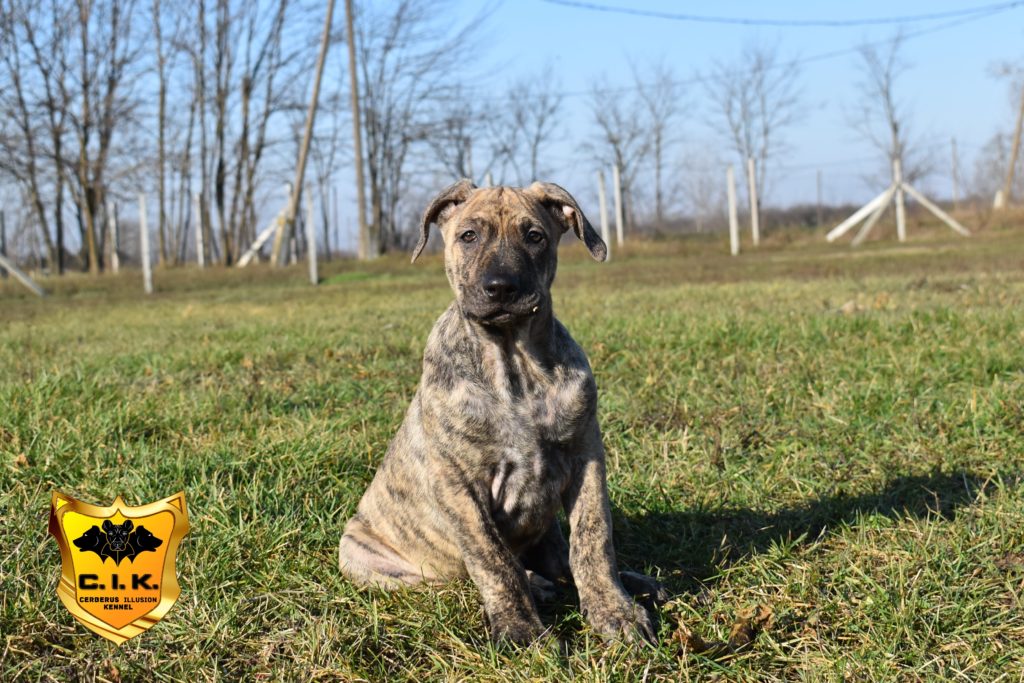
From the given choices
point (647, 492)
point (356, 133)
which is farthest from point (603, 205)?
point (647, 492)

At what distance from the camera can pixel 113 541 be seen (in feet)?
8.39

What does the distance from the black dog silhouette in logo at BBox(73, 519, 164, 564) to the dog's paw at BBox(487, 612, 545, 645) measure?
1.13m

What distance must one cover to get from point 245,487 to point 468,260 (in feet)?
5.35

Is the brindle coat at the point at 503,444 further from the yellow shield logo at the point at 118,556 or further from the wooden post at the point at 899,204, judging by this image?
the wooden post at the point at 899,204

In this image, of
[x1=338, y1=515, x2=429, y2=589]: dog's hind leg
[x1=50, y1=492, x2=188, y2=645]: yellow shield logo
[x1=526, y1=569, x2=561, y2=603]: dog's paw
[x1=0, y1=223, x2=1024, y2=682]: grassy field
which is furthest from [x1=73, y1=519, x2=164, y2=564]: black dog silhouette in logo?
[x1=526, y1=569, x2=561, y2=603]: dog's paw

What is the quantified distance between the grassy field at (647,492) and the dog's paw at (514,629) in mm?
102

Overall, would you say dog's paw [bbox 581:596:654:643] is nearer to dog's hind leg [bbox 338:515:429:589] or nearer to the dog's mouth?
dog's hind leg [bbox 338:515:429:589]

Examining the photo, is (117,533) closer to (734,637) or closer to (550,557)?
(550,557)

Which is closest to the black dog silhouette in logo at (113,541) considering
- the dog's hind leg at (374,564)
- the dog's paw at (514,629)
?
the dog's hind leg at (374,564)

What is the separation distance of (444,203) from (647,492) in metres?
1.64

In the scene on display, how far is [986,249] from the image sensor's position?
20922 millimetres

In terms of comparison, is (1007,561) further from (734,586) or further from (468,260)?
(468,260)

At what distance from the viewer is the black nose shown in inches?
117

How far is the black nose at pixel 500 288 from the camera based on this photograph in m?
2.97
